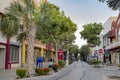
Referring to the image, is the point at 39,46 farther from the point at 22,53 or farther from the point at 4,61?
the point at 4,61

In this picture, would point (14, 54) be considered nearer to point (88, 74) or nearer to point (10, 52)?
point (10, 52)

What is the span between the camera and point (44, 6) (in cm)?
2711

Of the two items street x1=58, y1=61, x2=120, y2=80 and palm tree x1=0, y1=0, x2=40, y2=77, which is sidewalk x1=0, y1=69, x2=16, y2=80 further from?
street x1=58, y1=61, x2=120, y2=80

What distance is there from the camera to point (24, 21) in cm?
2497

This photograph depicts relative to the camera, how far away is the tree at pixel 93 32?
78500mm

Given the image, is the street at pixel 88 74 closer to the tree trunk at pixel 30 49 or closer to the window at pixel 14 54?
the tree trunk at pixel 30 49

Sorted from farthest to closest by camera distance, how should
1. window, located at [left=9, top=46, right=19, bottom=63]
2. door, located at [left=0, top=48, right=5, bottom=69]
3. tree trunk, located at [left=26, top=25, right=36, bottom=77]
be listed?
window, located at [left=9, top=46, right=19, bottom=63] < door, located at [left=0, top=48, right=5, bottom=69] < tree trunk, located at [left=26, top=25, right=36, bottom=77]

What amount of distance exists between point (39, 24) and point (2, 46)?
12.5 m

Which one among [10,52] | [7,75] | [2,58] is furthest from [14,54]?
[7,75]

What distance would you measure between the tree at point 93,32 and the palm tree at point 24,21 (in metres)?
53.9

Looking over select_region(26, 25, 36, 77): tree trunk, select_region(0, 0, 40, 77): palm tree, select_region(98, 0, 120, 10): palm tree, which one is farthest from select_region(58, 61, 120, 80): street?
select_region(98, 0, 120, 10): palm tree

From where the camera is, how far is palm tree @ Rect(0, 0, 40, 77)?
23.6 meters

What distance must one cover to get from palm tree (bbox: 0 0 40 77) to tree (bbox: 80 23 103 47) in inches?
2121

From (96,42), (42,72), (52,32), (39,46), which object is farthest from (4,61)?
(96,42)
